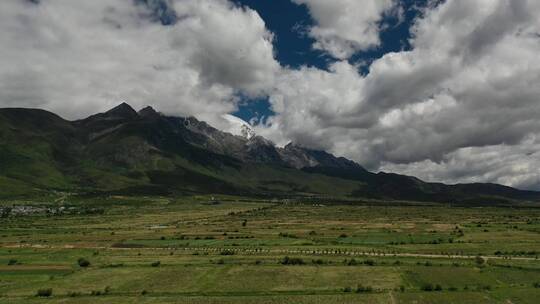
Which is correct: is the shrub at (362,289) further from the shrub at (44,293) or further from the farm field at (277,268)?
the shrub at (44,293)

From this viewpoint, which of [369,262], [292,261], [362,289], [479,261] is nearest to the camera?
[362,289]

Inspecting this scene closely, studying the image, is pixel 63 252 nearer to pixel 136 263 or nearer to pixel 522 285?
pixel 136 263

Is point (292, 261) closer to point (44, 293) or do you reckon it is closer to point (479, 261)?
point (479, 261)

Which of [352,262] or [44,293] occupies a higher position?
[352,262]

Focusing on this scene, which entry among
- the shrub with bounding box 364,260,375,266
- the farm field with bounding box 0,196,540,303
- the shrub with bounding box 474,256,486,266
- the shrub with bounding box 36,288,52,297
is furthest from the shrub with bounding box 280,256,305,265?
the shrub with bounding box 36,288,52,297

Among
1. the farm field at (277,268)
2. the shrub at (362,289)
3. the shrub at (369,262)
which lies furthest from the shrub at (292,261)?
the shrub at (362,289)

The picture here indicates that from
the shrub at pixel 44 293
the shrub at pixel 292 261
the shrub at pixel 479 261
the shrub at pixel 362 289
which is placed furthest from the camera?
the shrub at pixel 292 261

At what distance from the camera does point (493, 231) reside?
592 feet

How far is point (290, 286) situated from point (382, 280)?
18.6m

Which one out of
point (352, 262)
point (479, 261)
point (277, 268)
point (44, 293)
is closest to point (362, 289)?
point (352, 262)

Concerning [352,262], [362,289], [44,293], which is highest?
[352,262]

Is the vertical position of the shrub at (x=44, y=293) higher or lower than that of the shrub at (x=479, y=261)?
lower

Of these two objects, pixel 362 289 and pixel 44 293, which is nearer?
pixel 362 289

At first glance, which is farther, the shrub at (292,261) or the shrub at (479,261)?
the shrub at (292,261)
